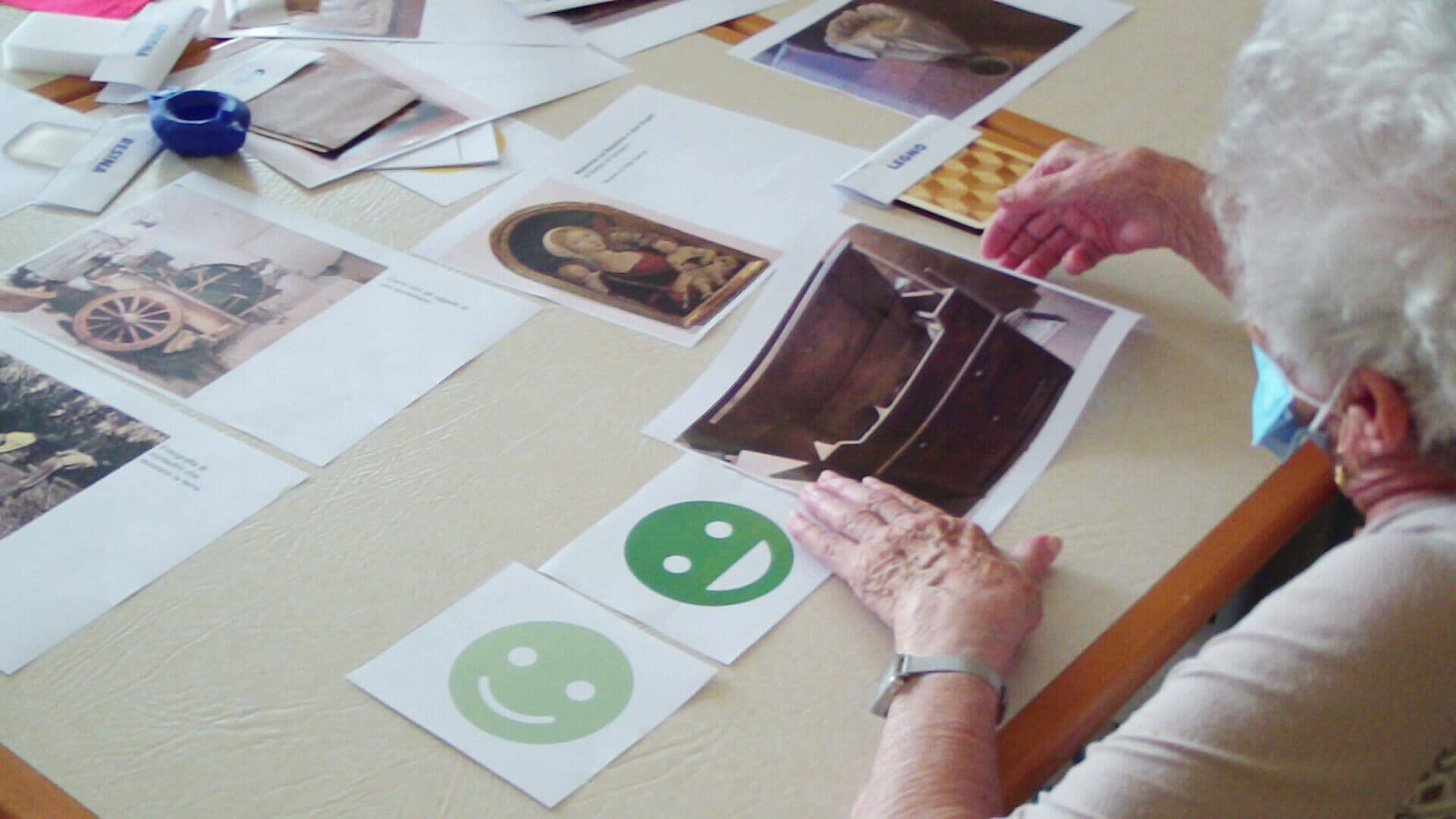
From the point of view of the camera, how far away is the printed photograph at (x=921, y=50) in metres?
1.32

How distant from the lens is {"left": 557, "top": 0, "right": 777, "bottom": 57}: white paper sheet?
1.41 metres

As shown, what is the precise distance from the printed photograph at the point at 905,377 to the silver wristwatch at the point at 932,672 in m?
0.15

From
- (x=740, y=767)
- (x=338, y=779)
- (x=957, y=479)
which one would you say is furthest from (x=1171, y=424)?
(x=338, y=779)

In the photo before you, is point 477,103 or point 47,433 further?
point 477,103

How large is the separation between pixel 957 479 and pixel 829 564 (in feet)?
0.41

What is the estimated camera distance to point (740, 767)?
29.0 inches

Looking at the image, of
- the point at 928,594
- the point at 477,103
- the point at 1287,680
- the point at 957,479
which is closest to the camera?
the point at 1287,680

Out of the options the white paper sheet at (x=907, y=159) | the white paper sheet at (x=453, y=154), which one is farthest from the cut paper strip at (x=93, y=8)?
the white paper sheet at (x=907, y=159)

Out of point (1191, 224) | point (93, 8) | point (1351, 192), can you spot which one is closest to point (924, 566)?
point (1351, 192)

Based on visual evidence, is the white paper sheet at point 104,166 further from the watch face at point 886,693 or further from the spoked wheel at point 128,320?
the watch face at point 886,693

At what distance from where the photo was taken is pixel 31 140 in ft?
4.13

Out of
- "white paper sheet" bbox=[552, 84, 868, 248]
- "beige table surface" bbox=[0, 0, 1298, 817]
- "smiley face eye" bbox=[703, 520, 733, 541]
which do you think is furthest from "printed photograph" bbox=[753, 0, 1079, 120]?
"smiley face eye" bbox=[703, 520, 733, 541]

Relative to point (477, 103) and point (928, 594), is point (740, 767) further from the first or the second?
point (477, 103)

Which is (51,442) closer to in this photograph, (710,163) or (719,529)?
(719,529)
